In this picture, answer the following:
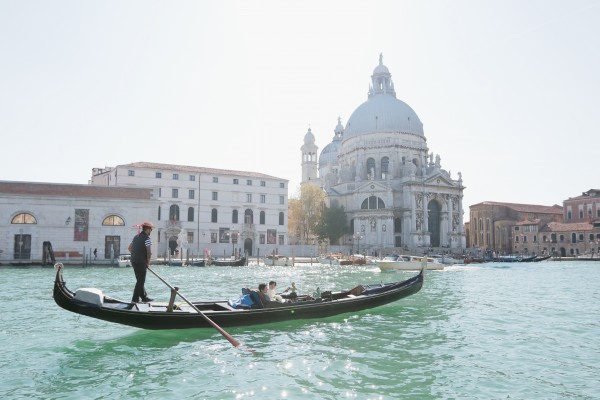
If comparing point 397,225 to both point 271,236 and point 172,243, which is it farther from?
point 172,243

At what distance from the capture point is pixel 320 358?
825 centimetres

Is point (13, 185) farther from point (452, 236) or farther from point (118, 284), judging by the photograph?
point (452, 236)

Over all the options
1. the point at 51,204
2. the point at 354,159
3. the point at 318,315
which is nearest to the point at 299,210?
the point at 354,159

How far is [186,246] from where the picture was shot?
43031 mm

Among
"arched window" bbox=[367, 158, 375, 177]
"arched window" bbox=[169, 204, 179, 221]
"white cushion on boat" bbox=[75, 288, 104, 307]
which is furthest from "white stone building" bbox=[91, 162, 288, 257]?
"white cushion on boat" bbox=[75, 288, 104, 307]

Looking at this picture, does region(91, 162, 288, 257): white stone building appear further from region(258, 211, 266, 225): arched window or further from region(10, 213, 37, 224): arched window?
region(10, 213, 37, 224): arched window

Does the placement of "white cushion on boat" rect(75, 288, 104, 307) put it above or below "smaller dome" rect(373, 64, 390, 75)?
below

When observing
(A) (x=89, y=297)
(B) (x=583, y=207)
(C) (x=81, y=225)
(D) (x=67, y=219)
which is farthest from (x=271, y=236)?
(B) (x=583, y=207)

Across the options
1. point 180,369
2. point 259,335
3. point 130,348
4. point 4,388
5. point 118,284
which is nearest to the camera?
→ point 4,388

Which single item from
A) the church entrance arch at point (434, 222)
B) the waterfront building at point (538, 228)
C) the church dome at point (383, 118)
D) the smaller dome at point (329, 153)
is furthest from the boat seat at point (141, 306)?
the smaller dome at point (329, 153)

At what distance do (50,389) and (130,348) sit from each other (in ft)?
7.67

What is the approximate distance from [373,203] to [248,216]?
17.1 m

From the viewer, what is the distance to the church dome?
60.9m

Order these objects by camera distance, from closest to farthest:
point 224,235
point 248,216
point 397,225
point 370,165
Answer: point 224,235
point 248,216
point 397,225
point 370,165
